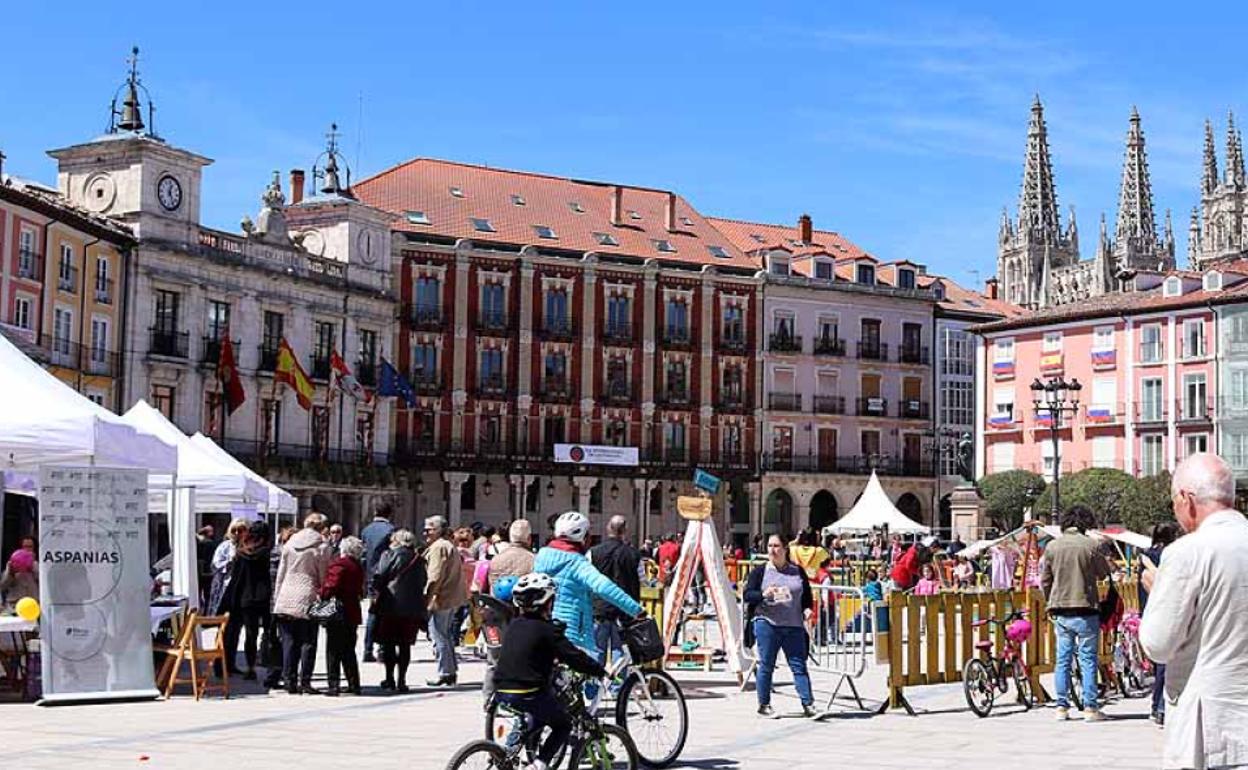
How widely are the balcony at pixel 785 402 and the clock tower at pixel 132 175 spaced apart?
28.9 m

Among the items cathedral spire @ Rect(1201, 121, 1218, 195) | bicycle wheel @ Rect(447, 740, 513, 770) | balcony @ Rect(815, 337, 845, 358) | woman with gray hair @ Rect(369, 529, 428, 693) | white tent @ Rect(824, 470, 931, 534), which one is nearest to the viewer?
bicycle wheel @ Rect(447, 740, 513, 770)

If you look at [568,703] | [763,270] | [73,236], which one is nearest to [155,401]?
[73,236]

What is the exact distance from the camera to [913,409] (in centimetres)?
7800

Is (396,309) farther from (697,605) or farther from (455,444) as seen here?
(697,605)

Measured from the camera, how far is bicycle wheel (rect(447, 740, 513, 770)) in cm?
909

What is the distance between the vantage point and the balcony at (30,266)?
47.5 m

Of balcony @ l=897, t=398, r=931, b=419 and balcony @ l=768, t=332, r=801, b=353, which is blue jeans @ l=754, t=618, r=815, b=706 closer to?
balcony @ l=768, t=332, r=801, b=353

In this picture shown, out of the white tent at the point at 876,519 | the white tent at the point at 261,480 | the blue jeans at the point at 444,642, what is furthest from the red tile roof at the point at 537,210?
the blue jeans at the point at 444,642

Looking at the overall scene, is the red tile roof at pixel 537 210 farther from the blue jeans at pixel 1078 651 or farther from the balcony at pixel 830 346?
the blue jeans at pixel 1078 651

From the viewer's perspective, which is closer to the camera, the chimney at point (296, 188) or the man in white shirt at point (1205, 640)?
the man in white shirt at point (1205, 640)

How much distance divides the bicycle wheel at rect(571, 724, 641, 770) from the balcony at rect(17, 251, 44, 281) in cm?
4079

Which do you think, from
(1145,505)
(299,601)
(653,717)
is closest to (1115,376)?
(1145,505)

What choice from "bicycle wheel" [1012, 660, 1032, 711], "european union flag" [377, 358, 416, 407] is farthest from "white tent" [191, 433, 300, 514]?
"european union flag" [377, 358, 416, 407]

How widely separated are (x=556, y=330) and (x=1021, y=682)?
54.0 meters
